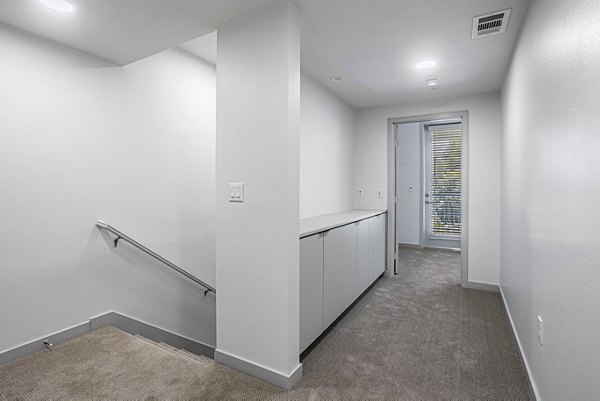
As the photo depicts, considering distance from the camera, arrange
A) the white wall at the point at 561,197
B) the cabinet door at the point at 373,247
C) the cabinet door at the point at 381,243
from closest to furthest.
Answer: the white wall at the point at 561,197 < the cabinet door at the point at 373,247 < the cabinet door at the point at 381,243

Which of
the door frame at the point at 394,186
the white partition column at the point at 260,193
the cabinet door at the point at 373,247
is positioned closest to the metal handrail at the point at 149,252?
the white partition column at the point at 260,193

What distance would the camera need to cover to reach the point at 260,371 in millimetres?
1996

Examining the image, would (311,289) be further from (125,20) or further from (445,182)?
(445,182)

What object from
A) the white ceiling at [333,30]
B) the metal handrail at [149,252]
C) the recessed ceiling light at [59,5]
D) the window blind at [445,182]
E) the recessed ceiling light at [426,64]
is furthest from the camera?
the window blind at [445,182]

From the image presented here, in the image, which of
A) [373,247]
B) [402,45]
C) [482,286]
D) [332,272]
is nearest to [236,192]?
[332,272]

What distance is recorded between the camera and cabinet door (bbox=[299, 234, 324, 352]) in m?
2.23

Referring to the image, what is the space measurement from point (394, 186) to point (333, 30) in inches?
104

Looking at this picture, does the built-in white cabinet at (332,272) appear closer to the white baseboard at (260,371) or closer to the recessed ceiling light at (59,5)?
the white baseboard at (260,371)

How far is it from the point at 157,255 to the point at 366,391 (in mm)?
2033

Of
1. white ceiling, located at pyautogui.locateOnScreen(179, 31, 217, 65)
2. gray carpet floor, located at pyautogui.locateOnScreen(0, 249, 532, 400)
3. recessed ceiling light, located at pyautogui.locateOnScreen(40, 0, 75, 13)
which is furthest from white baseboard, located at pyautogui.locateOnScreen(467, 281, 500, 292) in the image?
recessed ceiling light, located at pyautogui.locateOnScreen(40, 0, 75, 13)

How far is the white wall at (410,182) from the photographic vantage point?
6508 millimetres

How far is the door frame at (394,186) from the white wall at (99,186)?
8.11 feet

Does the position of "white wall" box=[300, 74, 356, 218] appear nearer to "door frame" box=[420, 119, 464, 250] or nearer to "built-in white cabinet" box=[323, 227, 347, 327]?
"built-in white cabinet" box=[323, 227, 347, 327]

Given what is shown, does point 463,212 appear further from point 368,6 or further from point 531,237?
point 368,6
